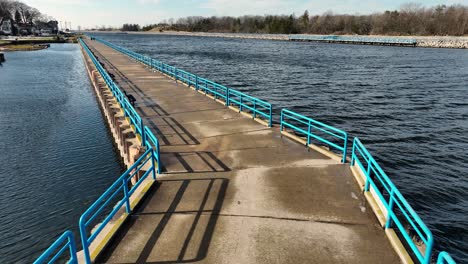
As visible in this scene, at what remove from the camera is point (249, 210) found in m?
8.48

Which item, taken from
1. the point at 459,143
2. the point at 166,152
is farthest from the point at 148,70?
the point at 459,143

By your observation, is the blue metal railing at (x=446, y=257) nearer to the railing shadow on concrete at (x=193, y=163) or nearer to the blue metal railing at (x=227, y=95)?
the railing shadow on concrete at (x=193, y=163)

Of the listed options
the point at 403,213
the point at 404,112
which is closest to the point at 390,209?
the point at 403,213

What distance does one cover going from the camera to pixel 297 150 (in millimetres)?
12703

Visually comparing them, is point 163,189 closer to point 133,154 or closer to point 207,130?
point 133,154

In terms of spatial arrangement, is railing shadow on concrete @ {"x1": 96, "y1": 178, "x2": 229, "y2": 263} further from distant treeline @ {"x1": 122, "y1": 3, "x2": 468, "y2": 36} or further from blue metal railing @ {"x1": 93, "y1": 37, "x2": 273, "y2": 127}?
distant treeline @ {"x1": 122, "y1": 3, "x2": 468, "y2": 36}

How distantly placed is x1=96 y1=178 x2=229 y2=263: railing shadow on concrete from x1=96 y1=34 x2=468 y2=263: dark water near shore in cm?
850

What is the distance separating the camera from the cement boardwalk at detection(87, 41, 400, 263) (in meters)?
6.89

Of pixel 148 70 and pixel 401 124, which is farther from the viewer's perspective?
pixel 148 70

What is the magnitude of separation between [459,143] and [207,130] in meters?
17.0

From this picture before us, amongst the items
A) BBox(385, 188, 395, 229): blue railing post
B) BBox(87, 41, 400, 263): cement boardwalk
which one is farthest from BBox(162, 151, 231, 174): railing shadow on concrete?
BBox(385, 188, 395, 229): blue railing post

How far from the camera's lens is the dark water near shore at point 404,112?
48.9 ft

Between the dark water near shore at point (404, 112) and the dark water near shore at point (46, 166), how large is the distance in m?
13.7

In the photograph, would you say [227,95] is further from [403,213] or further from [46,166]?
[403,213]
